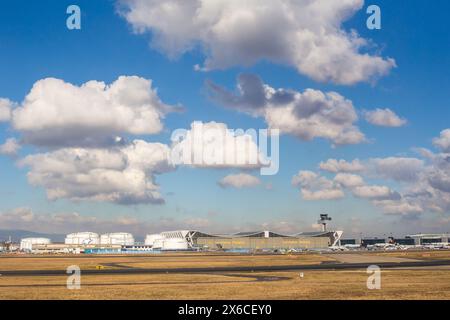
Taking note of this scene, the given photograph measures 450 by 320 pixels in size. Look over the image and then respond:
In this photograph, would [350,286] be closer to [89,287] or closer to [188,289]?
[188,289]

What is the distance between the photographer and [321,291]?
5362 centimetres

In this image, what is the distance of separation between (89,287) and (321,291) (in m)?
29.0
